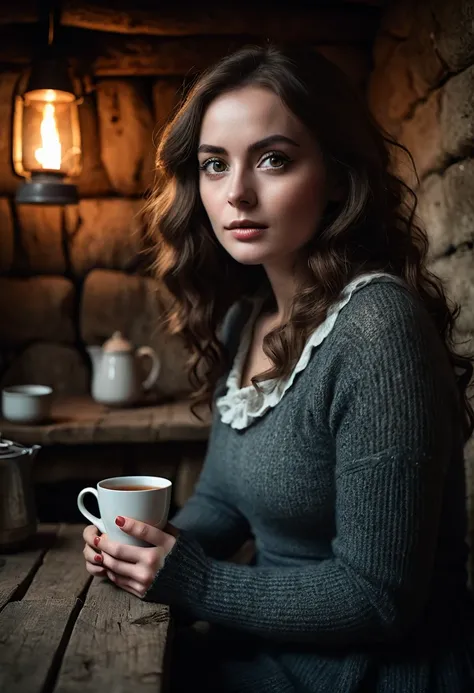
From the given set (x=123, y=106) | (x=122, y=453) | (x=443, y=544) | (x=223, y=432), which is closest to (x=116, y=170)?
(x=123, y=106)

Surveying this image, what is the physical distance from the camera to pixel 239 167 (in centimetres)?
143

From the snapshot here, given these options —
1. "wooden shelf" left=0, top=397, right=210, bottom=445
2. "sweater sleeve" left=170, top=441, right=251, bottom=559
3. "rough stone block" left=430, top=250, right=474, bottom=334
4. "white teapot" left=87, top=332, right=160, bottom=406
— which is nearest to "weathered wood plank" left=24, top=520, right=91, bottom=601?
"sweater sleeve" left=170, top=441, right=251, bottom=559

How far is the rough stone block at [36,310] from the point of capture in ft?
8.15

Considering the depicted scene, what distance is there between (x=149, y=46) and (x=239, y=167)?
3.54ft

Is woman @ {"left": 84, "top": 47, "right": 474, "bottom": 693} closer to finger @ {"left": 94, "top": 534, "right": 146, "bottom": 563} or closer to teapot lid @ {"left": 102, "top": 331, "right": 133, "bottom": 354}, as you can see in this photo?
finger @ {"left": 94, "top": 534, "right": 146, "bottom": 563}

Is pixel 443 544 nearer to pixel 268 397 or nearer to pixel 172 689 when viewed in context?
pixel 268 397

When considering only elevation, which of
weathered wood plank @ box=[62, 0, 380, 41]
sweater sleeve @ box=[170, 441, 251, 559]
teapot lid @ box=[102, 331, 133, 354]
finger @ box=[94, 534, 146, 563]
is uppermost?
weathered wood plank @ box=[62, 0, 380, 41]

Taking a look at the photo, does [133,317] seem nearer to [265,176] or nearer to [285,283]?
[285,283]

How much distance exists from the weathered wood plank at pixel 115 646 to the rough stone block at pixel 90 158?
146cm

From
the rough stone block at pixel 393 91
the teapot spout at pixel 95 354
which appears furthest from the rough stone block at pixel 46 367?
the rough stone block at pixel 393 91

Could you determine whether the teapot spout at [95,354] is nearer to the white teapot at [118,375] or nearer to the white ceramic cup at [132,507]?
the white teapot at [118,375]

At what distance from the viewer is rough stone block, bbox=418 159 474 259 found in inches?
67.0

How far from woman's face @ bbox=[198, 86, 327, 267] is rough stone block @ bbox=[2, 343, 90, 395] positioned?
118 centimetres

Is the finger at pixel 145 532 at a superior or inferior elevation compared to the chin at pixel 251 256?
inferior
